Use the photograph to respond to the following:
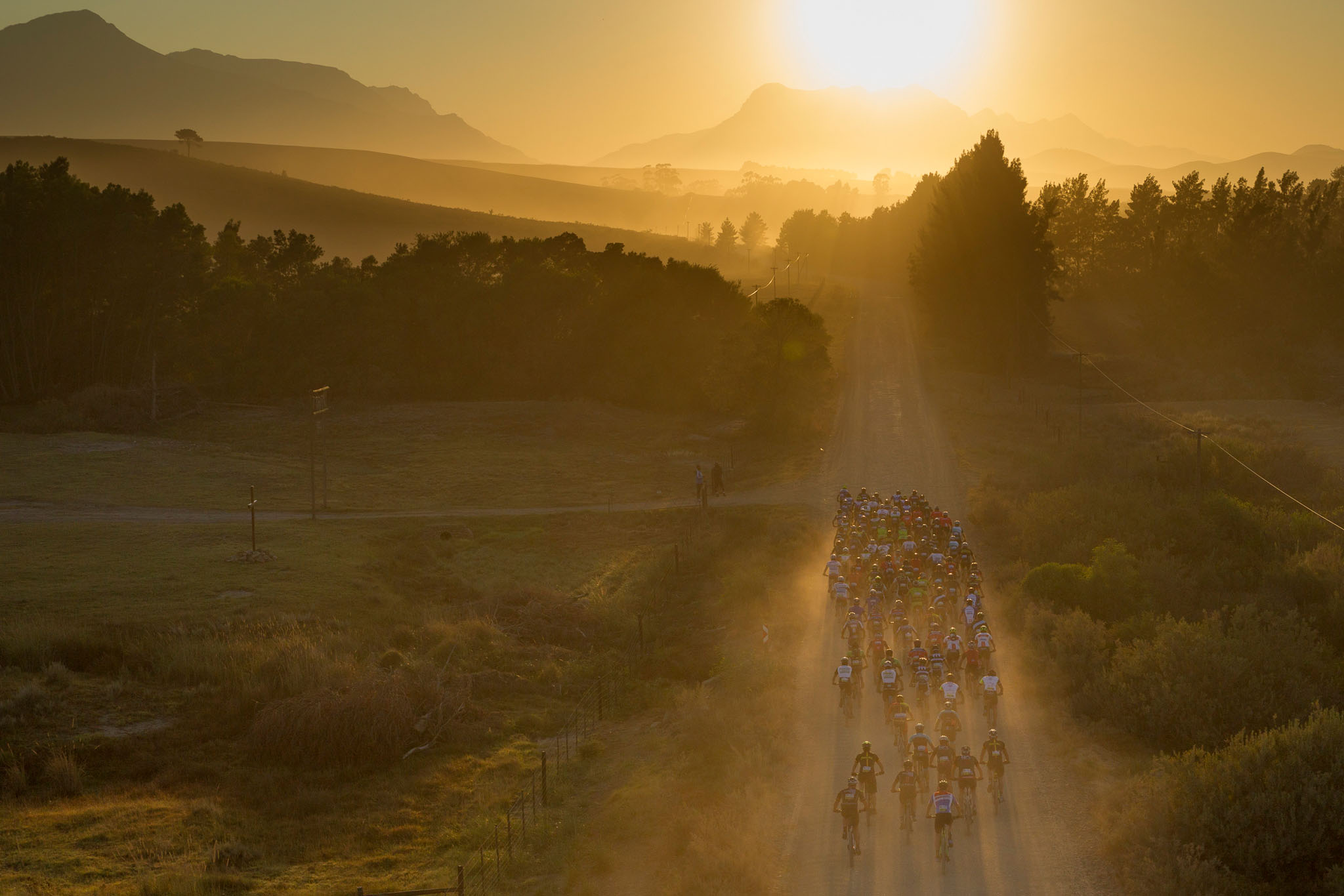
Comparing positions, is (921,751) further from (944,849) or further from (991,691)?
(991,691)

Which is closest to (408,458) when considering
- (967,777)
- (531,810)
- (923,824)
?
(531,810)

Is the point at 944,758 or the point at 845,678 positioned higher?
the point at 944,758

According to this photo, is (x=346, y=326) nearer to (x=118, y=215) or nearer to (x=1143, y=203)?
(x=118, y=215)

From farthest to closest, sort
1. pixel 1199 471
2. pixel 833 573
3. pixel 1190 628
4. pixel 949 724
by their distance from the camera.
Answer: pixel 1199 471 → pixel 833 573 → pixel 1190 628 → pixel 949 724

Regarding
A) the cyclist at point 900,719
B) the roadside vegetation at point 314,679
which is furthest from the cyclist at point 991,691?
the roadside vegetation at point 314,679

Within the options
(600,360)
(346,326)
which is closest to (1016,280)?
(600,360)

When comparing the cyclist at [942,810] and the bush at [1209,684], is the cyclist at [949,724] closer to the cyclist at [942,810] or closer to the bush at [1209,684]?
the cyclist at [942,810]
